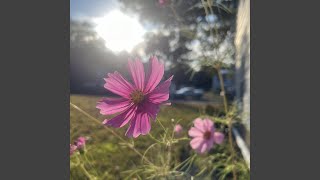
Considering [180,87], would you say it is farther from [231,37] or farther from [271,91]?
[271,91]

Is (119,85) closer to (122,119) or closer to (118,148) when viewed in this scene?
(122,119)

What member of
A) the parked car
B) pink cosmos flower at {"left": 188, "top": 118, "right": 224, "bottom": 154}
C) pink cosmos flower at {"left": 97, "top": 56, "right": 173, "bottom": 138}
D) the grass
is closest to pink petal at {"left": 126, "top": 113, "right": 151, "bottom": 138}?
pink cosmos flower at {"left": 97, "top": 56, "right": 173, "bottom": 138}

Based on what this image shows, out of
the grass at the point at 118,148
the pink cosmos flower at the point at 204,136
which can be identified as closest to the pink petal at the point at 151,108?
the pink cosmos flower at the point at 204,136

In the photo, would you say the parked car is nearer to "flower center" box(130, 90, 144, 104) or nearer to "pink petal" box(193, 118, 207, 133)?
"pink petal" box(193, 118, 207, 133)

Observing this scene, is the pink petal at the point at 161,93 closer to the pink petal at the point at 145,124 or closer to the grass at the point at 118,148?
the pink petal at the point at 145,124

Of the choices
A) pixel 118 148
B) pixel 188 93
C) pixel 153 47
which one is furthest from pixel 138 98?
pixel 118 148

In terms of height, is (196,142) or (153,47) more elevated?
(153,47)

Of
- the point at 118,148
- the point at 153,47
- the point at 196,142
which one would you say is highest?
the point at 153,47
